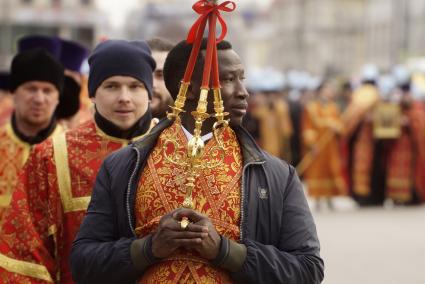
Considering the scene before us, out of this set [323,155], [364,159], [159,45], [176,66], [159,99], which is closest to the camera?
[176,66]

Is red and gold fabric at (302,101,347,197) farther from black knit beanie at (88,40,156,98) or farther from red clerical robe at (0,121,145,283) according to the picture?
black knit beanie at (88,40,156,98)

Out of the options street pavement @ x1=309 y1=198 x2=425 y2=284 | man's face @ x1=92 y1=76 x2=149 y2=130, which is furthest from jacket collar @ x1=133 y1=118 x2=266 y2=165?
street pavement @ x1=309 y1=198 x2=425 y2=284

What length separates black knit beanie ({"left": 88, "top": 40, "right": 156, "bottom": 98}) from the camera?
18.0ft

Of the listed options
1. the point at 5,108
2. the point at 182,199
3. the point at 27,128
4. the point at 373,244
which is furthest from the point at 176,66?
the point at 373,244

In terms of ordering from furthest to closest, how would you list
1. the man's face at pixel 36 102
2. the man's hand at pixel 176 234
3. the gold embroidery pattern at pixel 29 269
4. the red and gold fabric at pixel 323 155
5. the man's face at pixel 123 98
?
the red and gold fabric at pixel 323 155, the man's face at pixel 36 102, the man's face at pixel 123 98, the gold embroidery pattern at pixel 29 269, the man's hand at pixel 176 234

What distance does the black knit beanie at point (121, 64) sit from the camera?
5.48 m

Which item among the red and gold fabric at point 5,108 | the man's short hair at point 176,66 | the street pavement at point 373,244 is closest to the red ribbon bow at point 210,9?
the man's short hair at point 176,66

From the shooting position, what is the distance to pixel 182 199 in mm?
4270

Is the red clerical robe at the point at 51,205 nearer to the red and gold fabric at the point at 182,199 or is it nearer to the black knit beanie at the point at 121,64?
the black knit beanie at the point at 121,64

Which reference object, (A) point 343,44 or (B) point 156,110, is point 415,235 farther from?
(A) point 343,44

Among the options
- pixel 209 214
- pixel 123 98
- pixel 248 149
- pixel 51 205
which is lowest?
pixel 51 205

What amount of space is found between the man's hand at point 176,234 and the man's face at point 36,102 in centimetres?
290

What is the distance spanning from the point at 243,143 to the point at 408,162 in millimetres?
16240

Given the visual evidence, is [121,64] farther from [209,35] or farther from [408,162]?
[408,162]
